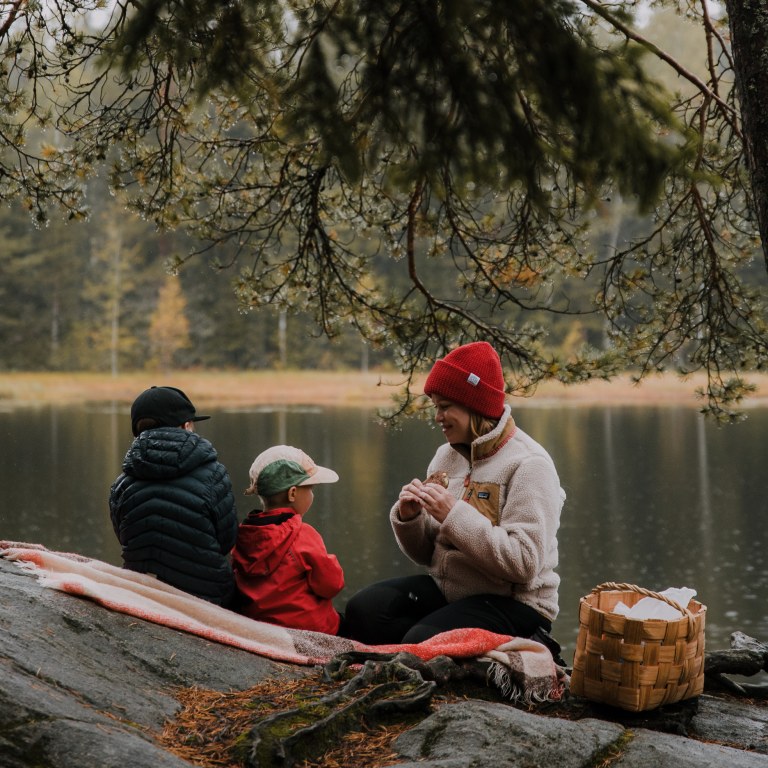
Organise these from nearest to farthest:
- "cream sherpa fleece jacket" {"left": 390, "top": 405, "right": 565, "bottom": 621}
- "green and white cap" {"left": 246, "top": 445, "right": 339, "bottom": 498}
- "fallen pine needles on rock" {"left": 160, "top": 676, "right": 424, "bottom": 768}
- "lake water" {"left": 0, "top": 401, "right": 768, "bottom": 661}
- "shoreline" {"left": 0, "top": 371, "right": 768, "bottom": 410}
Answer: "fallen pine needles on rock" {"left": 160, "top": 676, "right": 424, "bottom": 768}
"cream sherpa fleece jacket" {"left": 390, "top": 405, "right": 565, "bottom": 621}
"green and white cap" {"left": 246, "top": 445, "right": 339, "bottom": 498}
"lake water" {"left": 0, "top": 401, "right": 768, "bottom": 661}
"shoreline" {"left": 0, "top": 371, "right": 768, "bottom": 410}

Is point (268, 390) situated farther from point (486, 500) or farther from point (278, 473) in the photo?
point (486, 500)

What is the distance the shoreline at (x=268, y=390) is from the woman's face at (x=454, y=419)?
29.3 metres

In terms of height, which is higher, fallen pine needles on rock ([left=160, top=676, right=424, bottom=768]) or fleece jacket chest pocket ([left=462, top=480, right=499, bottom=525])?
fleece jacket chest pocket ([left=462, top=480, right=499, bottom=525])

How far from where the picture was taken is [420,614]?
363cm

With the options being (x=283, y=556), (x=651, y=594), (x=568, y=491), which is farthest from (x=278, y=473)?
(x=568, y=491)

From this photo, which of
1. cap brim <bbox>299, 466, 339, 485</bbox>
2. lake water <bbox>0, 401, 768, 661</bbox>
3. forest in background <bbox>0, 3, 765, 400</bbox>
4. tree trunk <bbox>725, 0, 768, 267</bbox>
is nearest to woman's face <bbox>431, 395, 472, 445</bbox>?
cap brim <bbox>299, 466, 339, 485</bbox>

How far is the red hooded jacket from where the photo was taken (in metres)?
3.53

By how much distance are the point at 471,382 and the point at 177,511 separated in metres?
1.10

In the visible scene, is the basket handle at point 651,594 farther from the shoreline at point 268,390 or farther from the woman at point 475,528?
the shoreline at point 268,390

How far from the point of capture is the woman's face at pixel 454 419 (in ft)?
11.5

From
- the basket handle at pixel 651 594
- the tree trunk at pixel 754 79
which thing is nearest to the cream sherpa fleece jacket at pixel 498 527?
the basket handle at pixel 651 594

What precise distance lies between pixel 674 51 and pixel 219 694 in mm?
42020

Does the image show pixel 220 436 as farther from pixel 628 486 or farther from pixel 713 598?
pixel 713 598

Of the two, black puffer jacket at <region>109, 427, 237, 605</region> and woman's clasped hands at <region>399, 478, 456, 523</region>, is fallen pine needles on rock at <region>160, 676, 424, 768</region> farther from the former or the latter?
woman's clasped hands at <region>399, 478, 456, 523</region>
